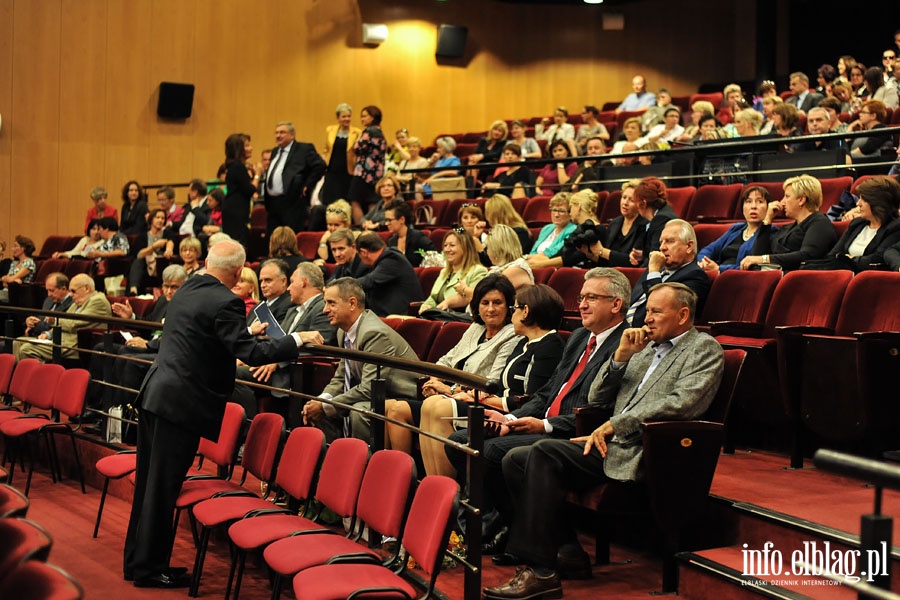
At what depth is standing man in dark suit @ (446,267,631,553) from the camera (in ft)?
11.9

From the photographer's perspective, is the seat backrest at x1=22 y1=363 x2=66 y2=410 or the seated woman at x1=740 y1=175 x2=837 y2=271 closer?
the seated woman at x1=740 y1=175 x2=837 y2=271

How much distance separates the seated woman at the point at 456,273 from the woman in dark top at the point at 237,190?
9.87ft

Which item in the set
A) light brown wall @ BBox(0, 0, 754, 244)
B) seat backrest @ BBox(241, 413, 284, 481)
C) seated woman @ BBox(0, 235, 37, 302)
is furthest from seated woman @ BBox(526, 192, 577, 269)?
light brown wall @ BBox(0, 0, 754, 244)

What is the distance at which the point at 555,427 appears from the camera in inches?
142

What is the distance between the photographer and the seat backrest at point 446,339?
4.70 metres

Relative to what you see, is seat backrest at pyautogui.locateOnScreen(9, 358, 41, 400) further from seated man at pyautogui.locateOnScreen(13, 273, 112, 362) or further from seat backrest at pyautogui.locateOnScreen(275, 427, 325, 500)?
seat backrest at pyautogui.locateOnScreen(275, 427, 325, 500)

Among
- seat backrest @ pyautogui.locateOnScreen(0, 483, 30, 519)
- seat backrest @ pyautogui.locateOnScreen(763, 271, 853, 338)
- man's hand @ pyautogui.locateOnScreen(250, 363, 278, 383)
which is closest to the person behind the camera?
seat backrest @ pyautogui.locateOnScreen(0, 483, 30, 519)

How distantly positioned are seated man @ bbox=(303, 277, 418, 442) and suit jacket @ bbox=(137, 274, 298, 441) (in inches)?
22.1

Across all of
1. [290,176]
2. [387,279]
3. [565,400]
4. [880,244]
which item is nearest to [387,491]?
[565,400]

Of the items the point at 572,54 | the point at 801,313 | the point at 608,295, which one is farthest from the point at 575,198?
the point at 572,54

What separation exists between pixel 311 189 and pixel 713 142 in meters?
3.22

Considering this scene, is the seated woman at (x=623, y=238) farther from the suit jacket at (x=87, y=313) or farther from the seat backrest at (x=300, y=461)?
the suit jacket at (x=87, y=313)

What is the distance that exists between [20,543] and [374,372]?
7.11 ft

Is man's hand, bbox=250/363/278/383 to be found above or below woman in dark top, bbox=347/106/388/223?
below
